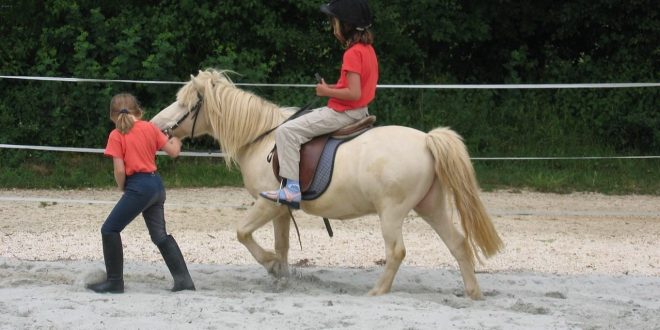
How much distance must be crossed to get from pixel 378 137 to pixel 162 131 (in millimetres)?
1529

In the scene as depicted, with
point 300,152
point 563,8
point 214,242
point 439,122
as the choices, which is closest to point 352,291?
point 300,152

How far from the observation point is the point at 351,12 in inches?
256

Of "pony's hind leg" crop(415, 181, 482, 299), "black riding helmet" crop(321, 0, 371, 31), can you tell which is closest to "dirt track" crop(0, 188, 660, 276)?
"pony's hind leg" crop(415, 181, 482, 299)

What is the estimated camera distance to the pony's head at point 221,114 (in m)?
7.00

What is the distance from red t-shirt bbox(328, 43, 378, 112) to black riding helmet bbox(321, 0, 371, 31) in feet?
0.45

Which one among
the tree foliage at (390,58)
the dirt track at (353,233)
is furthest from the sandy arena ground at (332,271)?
the tree foliage at (390,58)

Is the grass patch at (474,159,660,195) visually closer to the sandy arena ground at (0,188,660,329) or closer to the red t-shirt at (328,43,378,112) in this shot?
the sandy arena ground at (0,188,660,329)

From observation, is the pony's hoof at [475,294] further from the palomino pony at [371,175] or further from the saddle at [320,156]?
the saddle at [320,156]

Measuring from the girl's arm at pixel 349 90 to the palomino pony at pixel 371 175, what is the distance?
0.28 m

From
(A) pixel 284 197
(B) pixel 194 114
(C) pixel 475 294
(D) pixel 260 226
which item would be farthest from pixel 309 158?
(C) pixel 475 294

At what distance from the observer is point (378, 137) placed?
21.5 feet

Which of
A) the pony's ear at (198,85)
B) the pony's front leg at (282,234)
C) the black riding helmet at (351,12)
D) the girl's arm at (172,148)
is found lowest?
the pony's front leg at (282,234)

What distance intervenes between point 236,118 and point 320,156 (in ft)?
2.44

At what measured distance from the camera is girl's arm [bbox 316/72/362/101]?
6.50 m
